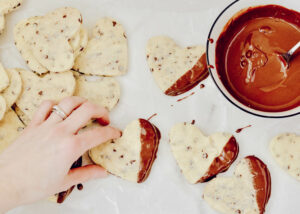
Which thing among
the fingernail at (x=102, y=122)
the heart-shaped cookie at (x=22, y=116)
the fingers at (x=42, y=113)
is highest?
the fingers at (x=42, y=113)

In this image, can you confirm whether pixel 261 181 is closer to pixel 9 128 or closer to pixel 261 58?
pixel 261 58

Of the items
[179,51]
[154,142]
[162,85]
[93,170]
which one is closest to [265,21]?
[179,51]

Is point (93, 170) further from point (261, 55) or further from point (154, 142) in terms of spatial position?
point (261, 55)

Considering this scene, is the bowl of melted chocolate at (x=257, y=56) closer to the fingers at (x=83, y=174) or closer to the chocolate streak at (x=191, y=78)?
the chocolate streak at (x=191, y=78)

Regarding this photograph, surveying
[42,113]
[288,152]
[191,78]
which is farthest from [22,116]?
[288,152]

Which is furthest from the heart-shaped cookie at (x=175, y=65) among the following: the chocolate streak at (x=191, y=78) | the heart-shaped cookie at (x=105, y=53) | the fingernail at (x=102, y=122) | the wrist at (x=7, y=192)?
the wrist at (x=7, y=192)

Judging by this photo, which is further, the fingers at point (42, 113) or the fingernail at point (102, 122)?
the fingernail at point (102, 122)
